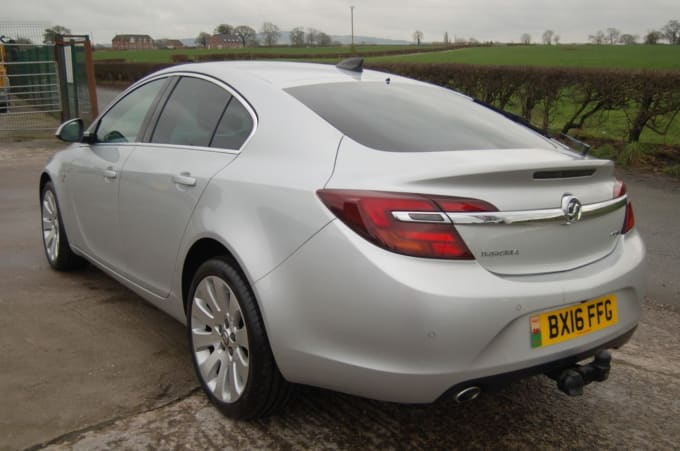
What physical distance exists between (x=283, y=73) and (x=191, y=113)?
0.53m

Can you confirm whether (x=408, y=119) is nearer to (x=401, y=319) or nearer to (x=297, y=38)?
(x=401, y=319)

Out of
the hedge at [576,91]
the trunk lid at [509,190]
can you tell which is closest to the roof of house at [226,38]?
the hedge at [576,91]

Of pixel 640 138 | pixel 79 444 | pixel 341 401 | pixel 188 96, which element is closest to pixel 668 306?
pixel 341 401

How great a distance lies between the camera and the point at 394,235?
2.31 m

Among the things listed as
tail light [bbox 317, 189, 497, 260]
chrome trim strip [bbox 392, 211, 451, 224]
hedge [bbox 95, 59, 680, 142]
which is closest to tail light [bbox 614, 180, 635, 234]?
tail light [bbox 317, 189, 497, 260]

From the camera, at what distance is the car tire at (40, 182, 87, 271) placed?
488 centimetres

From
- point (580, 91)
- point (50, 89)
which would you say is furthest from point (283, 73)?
point (50, 89)

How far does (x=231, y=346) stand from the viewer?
2883 millimetres

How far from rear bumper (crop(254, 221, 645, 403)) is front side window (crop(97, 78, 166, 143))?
1.82m

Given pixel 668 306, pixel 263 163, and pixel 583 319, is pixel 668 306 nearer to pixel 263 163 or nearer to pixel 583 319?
pixel 583 319

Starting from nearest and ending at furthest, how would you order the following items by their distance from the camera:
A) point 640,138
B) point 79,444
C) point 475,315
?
point 475,315 < point 79,444 < point 640,138

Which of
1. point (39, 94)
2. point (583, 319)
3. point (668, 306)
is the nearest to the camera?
point (583, 319)

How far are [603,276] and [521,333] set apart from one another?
503mm

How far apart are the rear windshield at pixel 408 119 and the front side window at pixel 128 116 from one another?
1227 millimetres
